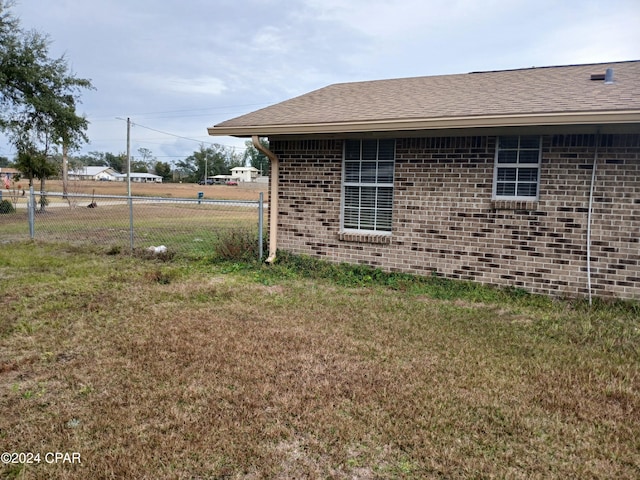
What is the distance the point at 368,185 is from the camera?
782cm

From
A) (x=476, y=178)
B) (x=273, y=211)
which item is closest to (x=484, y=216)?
(x=476, y=178)

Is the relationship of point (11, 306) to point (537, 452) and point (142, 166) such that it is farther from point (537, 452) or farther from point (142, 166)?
point (142, 166)

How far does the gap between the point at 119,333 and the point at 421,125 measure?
15.9ft

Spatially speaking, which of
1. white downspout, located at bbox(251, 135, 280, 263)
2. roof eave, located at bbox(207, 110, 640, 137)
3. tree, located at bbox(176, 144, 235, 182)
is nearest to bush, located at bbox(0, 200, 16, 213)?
roof eave, located at bbox(207, 110, 640, 137)

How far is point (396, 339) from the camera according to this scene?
4.72 meters

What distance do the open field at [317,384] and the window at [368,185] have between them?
5.66ft

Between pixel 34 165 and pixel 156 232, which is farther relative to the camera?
pixel 34 165

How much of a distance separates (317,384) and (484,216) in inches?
174

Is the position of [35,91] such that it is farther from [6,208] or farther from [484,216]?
[484,216]

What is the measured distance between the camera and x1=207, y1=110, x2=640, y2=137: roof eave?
18.1 feet

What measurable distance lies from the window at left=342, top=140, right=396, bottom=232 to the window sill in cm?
17

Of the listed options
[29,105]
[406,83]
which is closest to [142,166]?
[29,105]

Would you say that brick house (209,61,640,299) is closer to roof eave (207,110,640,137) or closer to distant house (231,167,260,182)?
roof eave (207,110,640,137)

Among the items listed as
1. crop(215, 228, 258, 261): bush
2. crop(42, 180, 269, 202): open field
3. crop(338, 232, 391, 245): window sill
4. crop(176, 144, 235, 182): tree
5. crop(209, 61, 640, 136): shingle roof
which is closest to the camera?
crop(209, 61, 640, 136): shingle roof
